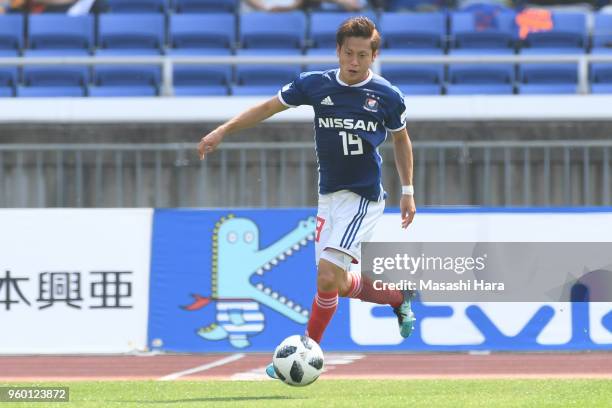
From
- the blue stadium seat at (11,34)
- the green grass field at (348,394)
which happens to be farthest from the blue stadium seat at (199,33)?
the green grass field at (348,394)

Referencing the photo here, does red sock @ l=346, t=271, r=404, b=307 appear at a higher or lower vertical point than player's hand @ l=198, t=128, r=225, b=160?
lower

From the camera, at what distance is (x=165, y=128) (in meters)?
14.8

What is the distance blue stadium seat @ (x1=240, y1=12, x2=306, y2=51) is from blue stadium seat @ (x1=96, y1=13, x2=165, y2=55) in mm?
1154

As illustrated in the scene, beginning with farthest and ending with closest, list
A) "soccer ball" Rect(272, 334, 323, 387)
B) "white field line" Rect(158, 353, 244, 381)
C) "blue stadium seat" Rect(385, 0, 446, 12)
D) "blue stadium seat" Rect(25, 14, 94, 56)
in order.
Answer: "blue stadium seat" Rect(385, 0, 446, 12)
"blue stadium seat" Rect(25, 14, 94, 56)
"white field line" Rect(158, 353, 244, 381)
"soccer ball" Rect(272, 334, 323, 387)

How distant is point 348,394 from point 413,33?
9.85 metres

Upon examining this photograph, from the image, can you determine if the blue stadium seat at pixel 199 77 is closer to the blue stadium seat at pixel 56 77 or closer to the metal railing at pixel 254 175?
the blue stadium seat at pixel 56 77

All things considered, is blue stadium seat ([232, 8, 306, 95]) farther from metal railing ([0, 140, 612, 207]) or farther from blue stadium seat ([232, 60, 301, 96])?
metal railing ([0, 140, 612, 207])

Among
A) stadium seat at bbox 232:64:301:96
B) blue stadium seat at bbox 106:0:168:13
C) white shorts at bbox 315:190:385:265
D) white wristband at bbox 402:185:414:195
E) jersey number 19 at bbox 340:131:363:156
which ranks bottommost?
white shorts at bbox 315:190:385:265

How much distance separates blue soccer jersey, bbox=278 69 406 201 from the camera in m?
8.44

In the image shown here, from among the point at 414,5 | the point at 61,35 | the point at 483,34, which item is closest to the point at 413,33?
the point at 483,34

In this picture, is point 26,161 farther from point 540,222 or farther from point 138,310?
point 540,222

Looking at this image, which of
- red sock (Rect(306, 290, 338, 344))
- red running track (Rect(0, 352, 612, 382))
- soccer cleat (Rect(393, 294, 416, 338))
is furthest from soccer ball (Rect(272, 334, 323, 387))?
red running track (Rect(0, 352, 612, 382))

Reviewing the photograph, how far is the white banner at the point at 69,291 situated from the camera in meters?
12.4

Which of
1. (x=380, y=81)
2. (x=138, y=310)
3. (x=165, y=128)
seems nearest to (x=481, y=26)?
(x=165, y=128)
